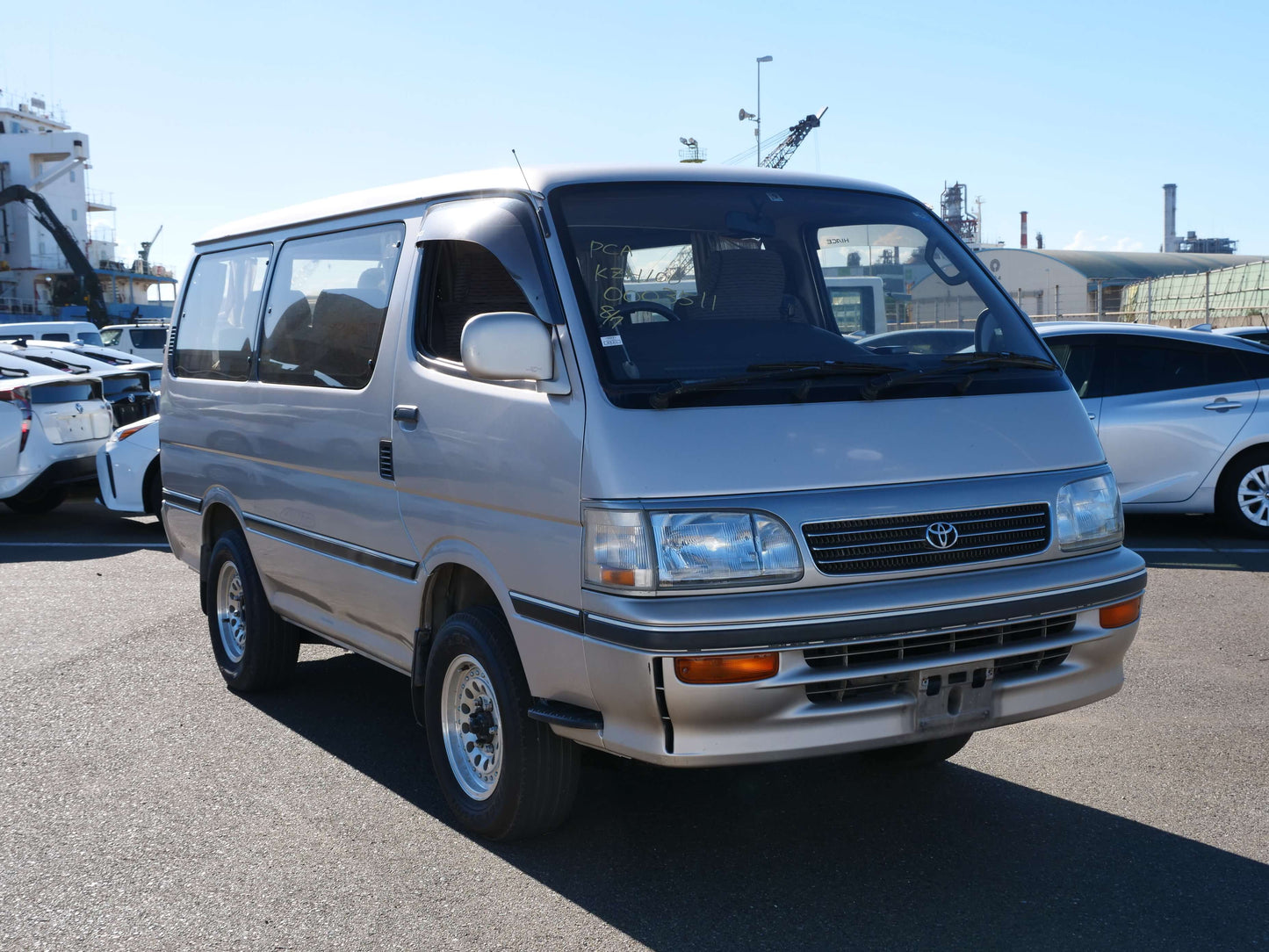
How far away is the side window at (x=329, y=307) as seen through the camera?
4.92 metres

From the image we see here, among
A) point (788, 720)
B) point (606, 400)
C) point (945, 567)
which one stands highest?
point (606, 400)

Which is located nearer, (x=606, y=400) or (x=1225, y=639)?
(x=606, y=400)

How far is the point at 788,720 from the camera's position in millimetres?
3574

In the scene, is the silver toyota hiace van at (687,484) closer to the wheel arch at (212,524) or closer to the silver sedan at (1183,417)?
the wheel arch at (212,524)

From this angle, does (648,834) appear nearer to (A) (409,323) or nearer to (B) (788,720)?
(B) (788,720)

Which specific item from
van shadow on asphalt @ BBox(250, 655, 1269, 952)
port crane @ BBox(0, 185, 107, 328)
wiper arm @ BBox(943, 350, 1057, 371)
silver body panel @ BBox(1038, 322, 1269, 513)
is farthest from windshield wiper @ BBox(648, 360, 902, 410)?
port crane @ BBox(0, 185, 107, 328)

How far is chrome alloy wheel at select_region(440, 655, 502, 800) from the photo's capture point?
171 inches

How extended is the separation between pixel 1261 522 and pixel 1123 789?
6.17m

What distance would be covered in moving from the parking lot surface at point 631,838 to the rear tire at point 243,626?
0.15 m

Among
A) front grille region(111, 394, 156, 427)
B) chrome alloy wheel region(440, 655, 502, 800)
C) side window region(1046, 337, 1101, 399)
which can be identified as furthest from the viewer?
front grille region(111, 394, 156, 427)

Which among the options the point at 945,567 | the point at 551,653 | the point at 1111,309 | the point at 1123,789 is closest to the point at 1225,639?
the point at 1123,789

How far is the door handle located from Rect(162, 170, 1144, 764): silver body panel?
0.7 inches

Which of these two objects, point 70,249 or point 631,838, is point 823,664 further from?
point 70,249

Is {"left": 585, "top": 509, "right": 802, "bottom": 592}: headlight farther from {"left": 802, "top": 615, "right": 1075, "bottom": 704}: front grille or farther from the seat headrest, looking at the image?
the seat headrest
